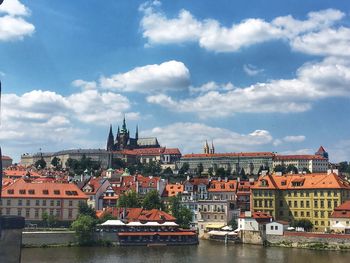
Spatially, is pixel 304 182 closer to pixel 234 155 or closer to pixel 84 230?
pixel 84 230

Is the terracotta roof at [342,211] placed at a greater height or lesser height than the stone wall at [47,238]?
greater

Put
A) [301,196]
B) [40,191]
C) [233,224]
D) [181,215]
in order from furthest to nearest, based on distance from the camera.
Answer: [301,196] → [233,224] → [181,215] → [40,191]

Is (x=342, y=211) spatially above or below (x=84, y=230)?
above

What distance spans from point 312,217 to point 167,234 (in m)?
19.9

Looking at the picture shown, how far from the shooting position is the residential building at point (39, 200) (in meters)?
56.6

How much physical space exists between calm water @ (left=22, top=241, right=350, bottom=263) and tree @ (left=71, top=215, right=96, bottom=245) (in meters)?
2.62

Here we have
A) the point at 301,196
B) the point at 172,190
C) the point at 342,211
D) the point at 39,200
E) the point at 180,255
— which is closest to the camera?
the point at 180,255

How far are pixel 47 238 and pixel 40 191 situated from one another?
41.8 feet

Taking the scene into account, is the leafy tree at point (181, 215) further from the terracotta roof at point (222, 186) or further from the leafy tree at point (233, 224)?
the terracotta roof at point (222, 186)

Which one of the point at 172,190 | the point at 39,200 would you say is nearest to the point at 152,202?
the point at 39,200

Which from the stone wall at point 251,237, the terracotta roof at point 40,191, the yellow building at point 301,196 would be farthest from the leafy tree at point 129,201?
the stone wall at point 251,237

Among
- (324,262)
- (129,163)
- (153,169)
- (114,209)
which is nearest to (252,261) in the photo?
(324,262)

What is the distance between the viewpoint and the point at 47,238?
153ft

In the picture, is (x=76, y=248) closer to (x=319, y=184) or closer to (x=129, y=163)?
(x=319, y=184)
